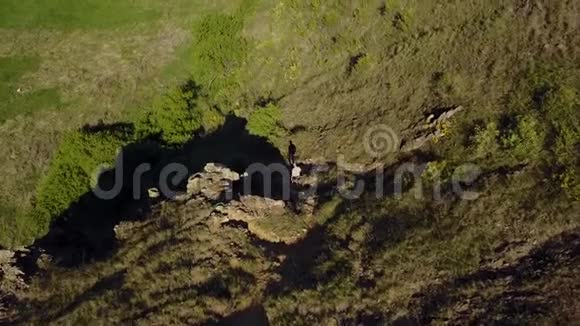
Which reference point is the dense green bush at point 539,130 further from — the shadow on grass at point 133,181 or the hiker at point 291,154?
the shadow on grass at point 133,181

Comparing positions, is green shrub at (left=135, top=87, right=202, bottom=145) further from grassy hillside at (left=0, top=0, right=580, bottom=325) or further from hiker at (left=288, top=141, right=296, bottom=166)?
hiker at (left=288, top=141, right=296, bottom=166)

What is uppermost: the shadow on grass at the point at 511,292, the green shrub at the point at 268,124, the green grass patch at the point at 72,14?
the green grass patch at the point at 72,14

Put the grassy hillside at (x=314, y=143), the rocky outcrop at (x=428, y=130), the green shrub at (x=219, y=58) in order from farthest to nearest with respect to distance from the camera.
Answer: the green shrub at (x=219, y=58)
the rocky outcrop at (x=428, y=130)
the grassy hillside at (x=314, y=143)

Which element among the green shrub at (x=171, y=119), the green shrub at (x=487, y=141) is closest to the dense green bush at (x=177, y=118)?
the green shrub at (x=171, y=119)

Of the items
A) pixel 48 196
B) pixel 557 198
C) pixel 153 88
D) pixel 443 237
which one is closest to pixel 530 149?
pixel 557 198

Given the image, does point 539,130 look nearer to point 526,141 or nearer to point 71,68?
point 526,141

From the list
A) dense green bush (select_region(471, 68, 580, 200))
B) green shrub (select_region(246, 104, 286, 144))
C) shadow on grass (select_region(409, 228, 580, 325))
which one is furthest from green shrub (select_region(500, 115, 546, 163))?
green shrub (select_region(246, 104, 286, 144))

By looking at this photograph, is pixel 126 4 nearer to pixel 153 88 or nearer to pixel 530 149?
pixel 153 88
